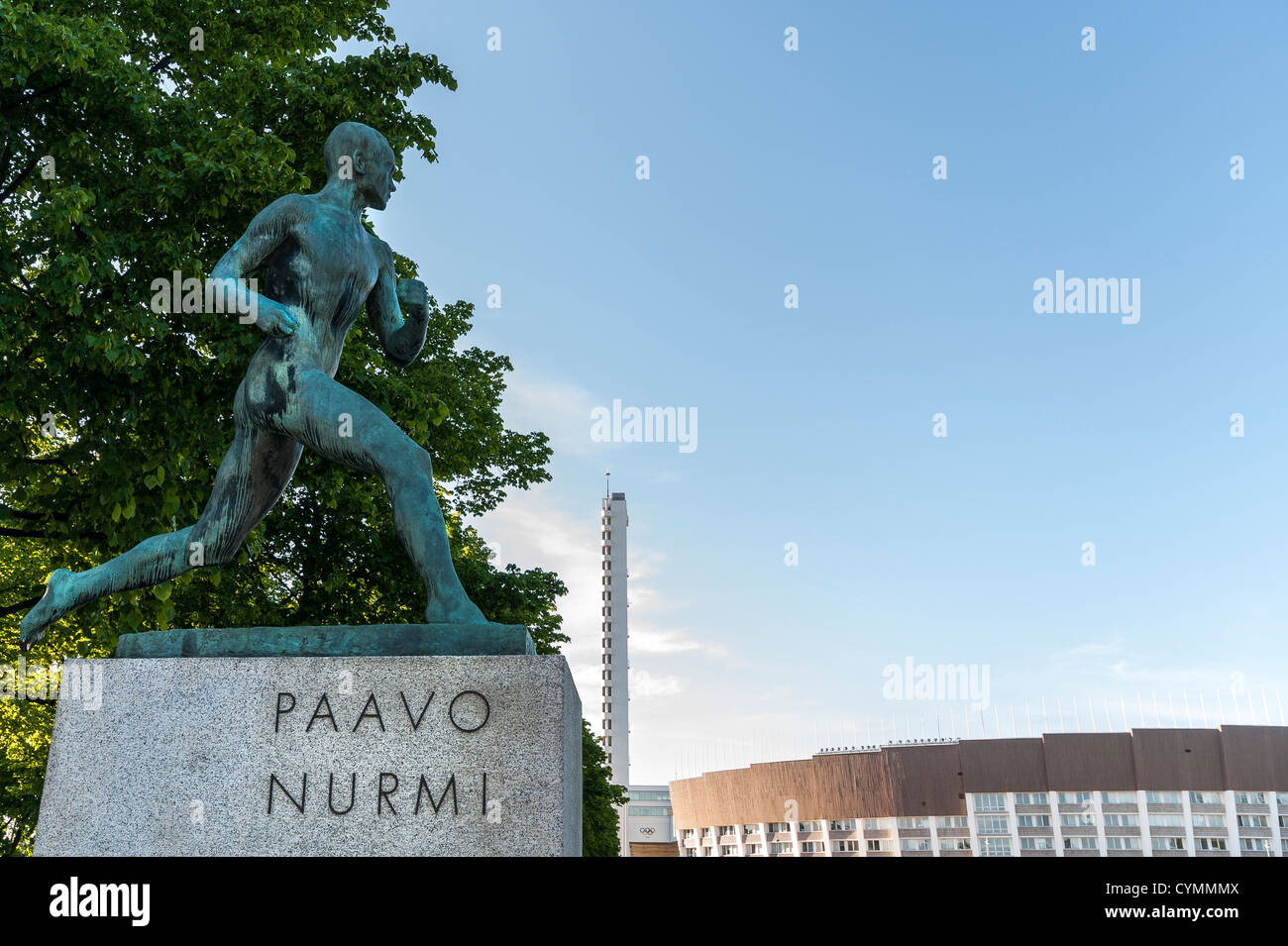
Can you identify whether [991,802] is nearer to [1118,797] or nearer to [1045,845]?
[1045,845]

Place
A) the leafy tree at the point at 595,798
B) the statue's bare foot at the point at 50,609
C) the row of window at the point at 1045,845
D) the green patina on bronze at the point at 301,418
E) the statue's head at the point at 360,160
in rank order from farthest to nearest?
1. the row of window at the point at 1045,845
2. the leafy tree at the point at 595,798
3. the statue's head at the point at 360,160
4. the statue's bare foot at the point at 50,609
5. the green patina on bronze at the point at 301,418

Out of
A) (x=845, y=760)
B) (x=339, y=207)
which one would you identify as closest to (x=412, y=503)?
(x=339, y=207)

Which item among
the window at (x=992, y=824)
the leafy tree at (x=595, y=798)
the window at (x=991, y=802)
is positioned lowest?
the window at (x=992, y=824)

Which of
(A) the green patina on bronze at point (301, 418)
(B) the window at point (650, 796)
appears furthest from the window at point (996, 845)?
(A) the green patina on bronze at point (301, 418)

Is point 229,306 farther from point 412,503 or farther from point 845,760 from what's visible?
point 845,760

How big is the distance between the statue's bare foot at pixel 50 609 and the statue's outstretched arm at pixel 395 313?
2.00 m

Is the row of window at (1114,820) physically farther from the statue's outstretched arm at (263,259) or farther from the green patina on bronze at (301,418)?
the statue's outstretched arm at (263,259)

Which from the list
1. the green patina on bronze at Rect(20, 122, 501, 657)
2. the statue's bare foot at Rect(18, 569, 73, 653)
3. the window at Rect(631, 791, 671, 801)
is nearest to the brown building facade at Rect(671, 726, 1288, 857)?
the window at Rect(631, 791, 671, 801)

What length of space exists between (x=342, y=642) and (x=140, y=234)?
779 centimetres

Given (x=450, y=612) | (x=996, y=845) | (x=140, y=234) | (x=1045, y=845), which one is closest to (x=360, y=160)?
(x=450, y=612)

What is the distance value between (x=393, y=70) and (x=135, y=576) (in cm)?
959

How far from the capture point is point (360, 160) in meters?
5.71

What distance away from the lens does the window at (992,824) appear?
277 ft

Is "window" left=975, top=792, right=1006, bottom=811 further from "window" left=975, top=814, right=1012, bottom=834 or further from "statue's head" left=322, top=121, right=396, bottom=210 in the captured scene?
"statue's head" left=322, top=121, right=396, bottom=210
